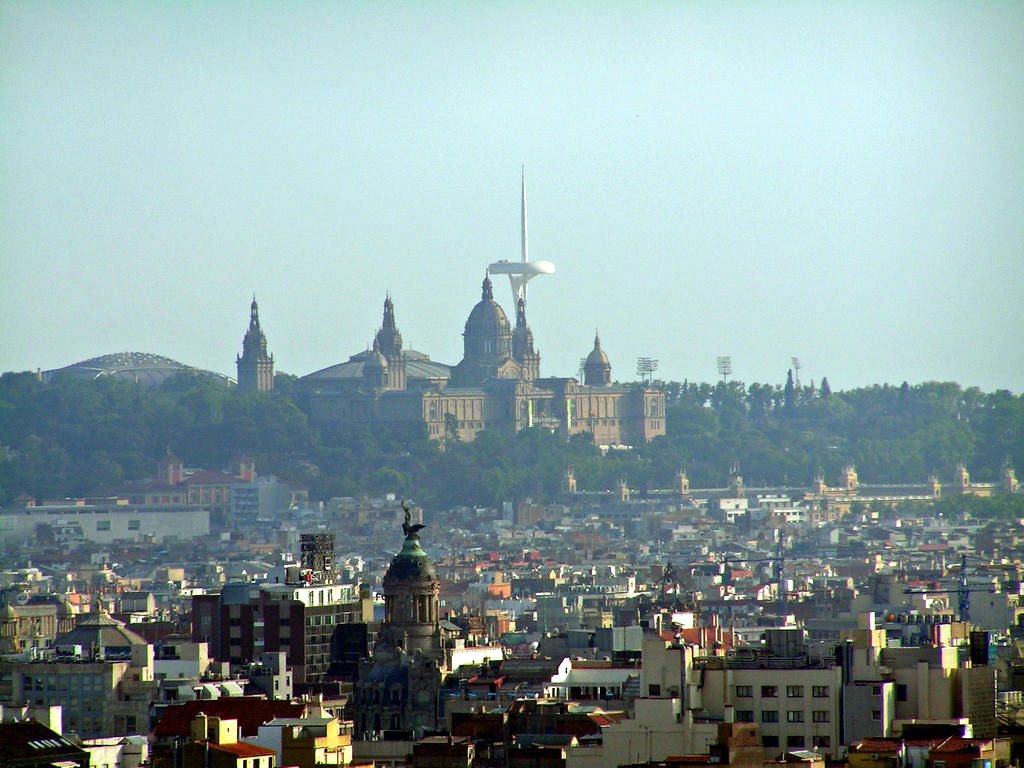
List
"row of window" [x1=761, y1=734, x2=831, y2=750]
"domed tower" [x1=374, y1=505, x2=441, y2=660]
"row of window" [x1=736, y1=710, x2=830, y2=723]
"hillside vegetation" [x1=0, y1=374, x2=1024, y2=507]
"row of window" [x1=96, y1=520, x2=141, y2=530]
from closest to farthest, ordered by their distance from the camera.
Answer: "row of window" [x1=761, y1=734, x2=831, y2=750]
"row of window" [x1=736, y1=710, x2=830, y2=723]
"domed tower" [x1=374, y1=505, x2=441, y2=660]
"row of window" [x1=96, y1=520, x2=141, y2=530]
"hillside vegetation" [x1=0, y1=374, x2=1024, y2=507]

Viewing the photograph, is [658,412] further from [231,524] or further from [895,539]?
[895,539]

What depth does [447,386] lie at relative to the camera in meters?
197

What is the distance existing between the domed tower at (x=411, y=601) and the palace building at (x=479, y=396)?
127 meters

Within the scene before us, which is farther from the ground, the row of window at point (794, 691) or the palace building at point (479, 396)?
the palace building at point (479, 396)

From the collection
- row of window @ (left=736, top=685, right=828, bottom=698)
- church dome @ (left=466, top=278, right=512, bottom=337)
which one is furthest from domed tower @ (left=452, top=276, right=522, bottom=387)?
row of window @ (left=736, top=685, right=828, bottom=698)

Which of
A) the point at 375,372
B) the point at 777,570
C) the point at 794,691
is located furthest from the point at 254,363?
the point at 794,691

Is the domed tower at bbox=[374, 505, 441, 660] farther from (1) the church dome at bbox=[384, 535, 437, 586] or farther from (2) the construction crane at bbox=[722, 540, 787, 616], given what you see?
(2) the construction crane at bbox=[722, 540, 787, 616]

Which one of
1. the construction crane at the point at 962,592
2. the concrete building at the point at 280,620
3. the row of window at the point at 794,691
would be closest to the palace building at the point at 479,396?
the construction crane at the point at 962,592

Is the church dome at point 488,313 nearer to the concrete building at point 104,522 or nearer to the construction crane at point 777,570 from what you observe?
the concrete building at point 104,522

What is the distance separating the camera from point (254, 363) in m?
193

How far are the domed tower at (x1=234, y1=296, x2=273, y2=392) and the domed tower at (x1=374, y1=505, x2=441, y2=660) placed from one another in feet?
441

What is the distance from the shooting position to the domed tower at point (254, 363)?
635ft

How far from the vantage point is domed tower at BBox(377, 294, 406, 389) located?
193000 mm

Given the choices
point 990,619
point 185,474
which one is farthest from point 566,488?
point 990,619
